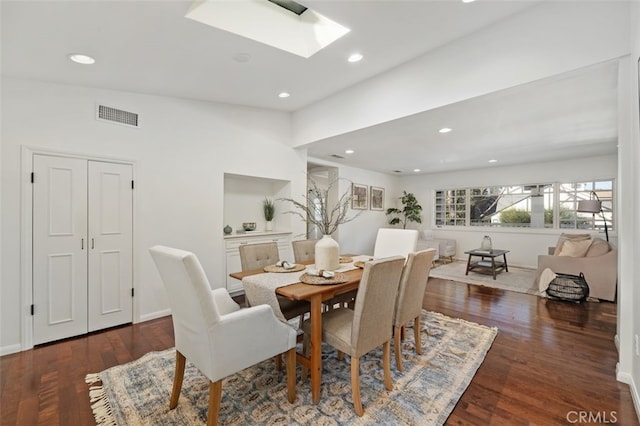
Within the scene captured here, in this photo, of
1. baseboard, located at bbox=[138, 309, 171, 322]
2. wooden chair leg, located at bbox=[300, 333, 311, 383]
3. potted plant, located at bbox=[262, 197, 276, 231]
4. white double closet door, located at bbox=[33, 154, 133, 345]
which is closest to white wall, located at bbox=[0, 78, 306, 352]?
baseboard, located at bbox=[138, 309, 171, 322]

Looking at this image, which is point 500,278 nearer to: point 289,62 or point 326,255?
point 326,255

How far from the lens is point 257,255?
2941 millimetres

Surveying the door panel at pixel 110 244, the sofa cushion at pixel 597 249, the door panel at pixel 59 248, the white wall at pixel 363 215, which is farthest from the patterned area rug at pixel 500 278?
the door panel at pixel 59 248

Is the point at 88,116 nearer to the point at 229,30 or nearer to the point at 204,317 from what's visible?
the point at 229,30

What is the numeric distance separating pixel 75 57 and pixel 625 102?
14.2 feet

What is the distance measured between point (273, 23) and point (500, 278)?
5.59 m

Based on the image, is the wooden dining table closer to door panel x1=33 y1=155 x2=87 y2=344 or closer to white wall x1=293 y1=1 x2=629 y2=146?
white wall x1=293 y1=1 x2=629 y2=146

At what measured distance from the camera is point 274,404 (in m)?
1.83

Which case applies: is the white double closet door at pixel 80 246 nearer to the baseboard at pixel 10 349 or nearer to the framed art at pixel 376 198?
the baseboard at pixel 10 349

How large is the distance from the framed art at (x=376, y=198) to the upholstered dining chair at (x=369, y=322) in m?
5.77

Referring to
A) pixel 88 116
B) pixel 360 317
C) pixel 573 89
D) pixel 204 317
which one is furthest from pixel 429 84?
pixel 88 116

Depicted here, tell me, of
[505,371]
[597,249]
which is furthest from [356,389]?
[597,249]

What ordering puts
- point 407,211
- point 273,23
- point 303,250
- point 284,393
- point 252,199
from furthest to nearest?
point 407,211
point 252,199
point 303,250
point 273,23
point 284,393

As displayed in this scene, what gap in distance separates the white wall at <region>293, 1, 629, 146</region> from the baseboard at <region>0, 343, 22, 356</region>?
4.14 metres
